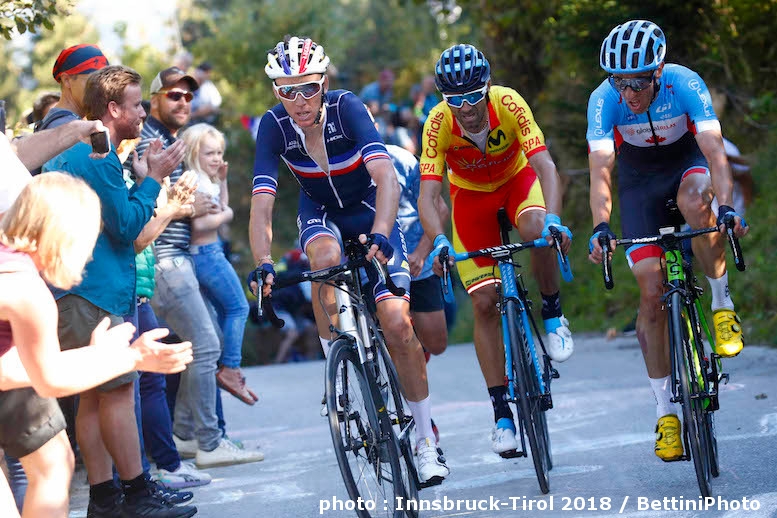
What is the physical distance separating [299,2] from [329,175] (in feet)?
81.5

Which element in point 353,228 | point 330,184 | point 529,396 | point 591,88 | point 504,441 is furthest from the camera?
point 591,88

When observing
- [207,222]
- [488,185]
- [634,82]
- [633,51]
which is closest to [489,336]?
[488,185]

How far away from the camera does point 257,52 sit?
29812 millimetres

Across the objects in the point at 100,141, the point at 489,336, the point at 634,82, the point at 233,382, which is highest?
the point at 634,82

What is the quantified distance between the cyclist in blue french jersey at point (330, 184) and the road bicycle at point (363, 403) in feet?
1.02

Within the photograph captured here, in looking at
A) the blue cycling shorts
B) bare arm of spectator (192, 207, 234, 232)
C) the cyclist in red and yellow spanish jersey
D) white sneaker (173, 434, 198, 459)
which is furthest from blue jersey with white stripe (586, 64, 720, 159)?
white sneaker (173, 434, 198, 459)

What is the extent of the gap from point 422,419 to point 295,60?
2.16 m

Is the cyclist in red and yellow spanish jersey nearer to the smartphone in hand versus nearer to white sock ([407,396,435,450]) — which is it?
white sock ([407,396,435,450])

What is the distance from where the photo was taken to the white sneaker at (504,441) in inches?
267

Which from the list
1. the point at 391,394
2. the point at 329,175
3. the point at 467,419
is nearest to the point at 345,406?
the point at 391,394

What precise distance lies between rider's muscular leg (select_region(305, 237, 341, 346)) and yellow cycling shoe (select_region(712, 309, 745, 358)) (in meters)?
2.19

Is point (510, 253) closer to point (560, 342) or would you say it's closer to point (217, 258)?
point (560, 342)

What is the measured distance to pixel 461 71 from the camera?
6.75m

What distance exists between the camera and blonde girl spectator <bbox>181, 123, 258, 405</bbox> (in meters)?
8.41
